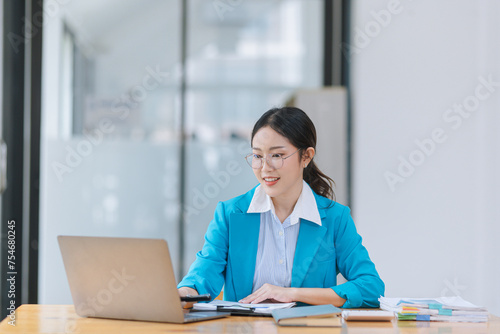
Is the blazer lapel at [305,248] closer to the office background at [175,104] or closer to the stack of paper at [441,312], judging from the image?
the stack of paper at [441,312]

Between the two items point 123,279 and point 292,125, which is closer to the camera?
point 123,279

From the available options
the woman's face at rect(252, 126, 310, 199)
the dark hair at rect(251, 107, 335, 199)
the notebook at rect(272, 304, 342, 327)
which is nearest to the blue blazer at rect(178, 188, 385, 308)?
the woman's face at rect(252, 126, 310, 199)

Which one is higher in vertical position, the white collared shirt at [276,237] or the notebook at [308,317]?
the white collared shirt at [276,237]

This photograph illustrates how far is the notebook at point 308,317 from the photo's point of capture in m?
1.55

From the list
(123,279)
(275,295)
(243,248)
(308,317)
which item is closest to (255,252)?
(243,248)

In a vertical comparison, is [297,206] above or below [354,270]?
above

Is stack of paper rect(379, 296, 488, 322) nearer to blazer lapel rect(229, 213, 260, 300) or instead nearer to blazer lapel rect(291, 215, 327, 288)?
blazer lapel rect(291, 215, 327, 288)

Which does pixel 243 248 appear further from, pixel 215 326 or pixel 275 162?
pixel 215 326

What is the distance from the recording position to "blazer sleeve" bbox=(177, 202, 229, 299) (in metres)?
1.93

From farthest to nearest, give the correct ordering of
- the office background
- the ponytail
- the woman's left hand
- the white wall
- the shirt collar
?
the office background
the white wall
the ponytail
the shirt collar
the woman's left hand

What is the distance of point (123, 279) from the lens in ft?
5.03

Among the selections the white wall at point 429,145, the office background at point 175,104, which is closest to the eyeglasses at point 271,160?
the white wall at point 429,145

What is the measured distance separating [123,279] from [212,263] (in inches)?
20.4

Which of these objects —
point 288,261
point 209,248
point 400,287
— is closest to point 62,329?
point 209,248
